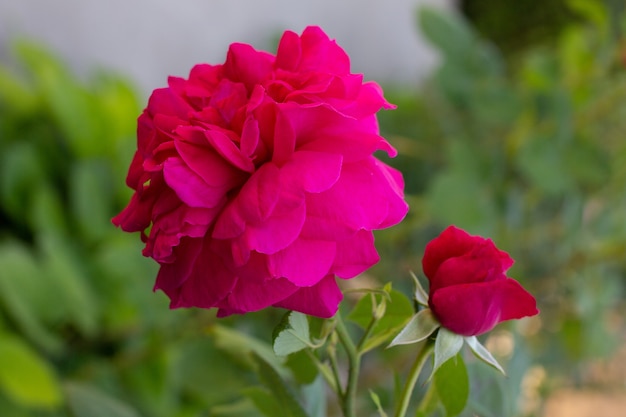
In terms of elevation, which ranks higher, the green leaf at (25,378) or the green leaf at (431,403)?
Result: the green leaf at (431,403)

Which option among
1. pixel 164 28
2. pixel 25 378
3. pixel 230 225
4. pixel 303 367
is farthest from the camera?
pixel 164 28

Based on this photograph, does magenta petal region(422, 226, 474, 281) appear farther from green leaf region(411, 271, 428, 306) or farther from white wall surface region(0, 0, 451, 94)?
white wall surface region(0, 0, 451, 94)

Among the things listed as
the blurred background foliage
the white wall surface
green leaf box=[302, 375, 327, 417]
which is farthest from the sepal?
the white wall surface

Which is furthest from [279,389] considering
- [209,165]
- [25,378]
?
[25,378]

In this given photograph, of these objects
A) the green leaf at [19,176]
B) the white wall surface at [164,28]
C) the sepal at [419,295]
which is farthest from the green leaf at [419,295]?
the white wall surface at [164,28]

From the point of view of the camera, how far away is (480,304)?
244 millimetres

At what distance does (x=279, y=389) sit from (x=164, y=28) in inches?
41.2

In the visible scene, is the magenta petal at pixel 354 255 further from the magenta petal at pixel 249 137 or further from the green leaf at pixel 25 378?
the green leaf at pixel 25 378

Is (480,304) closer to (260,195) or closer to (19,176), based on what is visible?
(260,195)

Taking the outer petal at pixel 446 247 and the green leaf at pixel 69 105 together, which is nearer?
the outer petal at pixel 446 247

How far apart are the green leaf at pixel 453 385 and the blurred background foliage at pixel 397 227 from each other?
0.46m

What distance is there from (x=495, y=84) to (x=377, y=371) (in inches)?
16.4

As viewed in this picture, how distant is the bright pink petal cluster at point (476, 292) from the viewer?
24 cm

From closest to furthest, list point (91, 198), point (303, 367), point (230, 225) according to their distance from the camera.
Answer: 1. point (230, 225)
2. point (303, 367)
3. point (91, 198)
